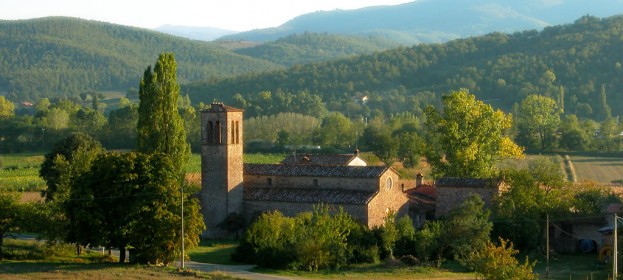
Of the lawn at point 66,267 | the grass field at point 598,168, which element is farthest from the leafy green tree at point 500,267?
the grass field at point 598,168

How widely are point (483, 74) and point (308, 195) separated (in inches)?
3748

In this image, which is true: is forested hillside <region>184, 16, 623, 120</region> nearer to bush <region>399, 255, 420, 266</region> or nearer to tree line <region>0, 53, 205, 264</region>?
bush <region>399, 255, 420, 266</region>

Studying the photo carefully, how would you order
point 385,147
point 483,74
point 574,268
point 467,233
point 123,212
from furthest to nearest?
point 483,74
point 385,147
point 467,233
point 574,268
point 123,212

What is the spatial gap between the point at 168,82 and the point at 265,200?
911 centimetres

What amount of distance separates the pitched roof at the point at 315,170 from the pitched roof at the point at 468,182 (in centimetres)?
412

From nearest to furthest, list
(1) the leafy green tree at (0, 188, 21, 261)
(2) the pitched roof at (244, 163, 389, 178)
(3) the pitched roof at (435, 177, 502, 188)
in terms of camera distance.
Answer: (1) the leafy green tree at (0, 188, 21, 261) → (2) the pitched roof at (244, 163, 389, 178) → (3) the pitched roof at (435, 177, 502, 188)

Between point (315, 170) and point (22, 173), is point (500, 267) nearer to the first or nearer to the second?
point (315, 170)

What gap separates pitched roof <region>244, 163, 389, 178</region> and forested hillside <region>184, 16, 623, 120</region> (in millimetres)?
75346

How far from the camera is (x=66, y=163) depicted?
57.5 metres

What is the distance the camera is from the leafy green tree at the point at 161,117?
5334cm

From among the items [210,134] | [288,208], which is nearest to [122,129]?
[210,134]

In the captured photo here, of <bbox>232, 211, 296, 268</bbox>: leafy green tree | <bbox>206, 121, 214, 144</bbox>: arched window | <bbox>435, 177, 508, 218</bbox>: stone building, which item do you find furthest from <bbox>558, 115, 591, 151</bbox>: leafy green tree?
<bbox>232, 211, 296, 268</bbox>: leafy green tree

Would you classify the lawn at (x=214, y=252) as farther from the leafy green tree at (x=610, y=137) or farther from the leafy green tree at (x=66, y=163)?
the leafy green tree at (x=610, y=137)

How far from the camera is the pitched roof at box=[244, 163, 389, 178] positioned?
165 ft
